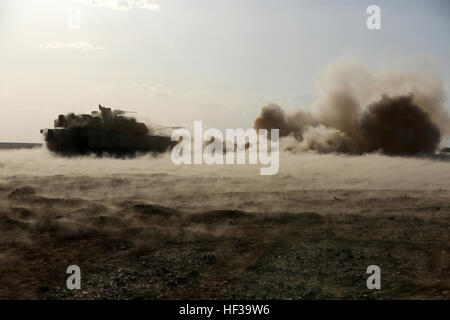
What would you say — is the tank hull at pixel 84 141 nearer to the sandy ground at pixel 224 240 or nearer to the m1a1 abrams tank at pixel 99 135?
the m1a1 abrams tank at pixel 99 135

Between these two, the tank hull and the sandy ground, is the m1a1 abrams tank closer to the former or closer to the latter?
the tank hull

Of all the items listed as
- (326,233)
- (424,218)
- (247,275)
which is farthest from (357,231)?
(247,275)

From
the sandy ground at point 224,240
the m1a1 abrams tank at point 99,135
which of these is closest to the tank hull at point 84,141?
the m1a1 abrams tank at point 99,135

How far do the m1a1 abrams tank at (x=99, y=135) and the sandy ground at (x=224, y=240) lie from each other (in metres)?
17.7

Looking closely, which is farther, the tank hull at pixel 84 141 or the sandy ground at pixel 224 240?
the tank hull at pixel 84 141

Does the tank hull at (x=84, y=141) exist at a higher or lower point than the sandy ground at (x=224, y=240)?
higher

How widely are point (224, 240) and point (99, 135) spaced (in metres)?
29.5

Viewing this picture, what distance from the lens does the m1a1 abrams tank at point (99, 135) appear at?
124ft

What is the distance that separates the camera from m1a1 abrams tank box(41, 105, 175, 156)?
3775 centimetres

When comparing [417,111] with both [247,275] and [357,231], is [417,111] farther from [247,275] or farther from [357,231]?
[247,275]

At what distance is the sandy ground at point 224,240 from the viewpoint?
7934mm

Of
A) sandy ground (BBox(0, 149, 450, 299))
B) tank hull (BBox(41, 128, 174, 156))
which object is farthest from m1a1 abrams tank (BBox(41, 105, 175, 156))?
sandy ground (BBox(0, 149, 450, 299))

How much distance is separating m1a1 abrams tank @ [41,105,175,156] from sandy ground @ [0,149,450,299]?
17.7 metres

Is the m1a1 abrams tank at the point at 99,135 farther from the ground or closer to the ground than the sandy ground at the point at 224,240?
farther from the ground
